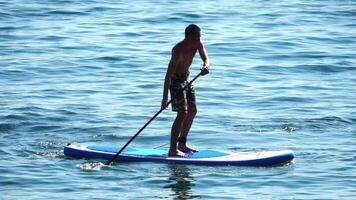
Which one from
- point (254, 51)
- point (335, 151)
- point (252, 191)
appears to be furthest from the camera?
point (254, 51)

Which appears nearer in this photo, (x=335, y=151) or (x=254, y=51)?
(x=335, y=151)

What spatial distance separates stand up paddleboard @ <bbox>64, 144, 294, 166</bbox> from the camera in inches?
520

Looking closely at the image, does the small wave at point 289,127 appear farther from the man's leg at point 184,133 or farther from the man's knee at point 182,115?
the man's knee at point 182,115

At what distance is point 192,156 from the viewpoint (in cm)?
1338

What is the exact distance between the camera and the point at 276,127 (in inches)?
630

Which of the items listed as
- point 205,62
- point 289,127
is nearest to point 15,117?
point 289,127

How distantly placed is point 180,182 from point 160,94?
6.49 meters

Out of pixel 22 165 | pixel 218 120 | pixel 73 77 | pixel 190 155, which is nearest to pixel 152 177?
pixel 190 155

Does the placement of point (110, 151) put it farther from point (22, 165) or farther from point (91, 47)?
point (91, 47)

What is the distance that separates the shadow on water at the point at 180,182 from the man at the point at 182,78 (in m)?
0.30

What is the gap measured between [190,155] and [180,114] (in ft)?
1.94

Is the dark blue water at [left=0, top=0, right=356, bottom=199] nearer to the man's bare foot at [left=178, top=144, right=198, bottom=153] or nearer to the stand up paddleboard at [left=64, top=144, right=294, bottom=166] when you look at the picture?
the stand up paddleboard at [left=64, top=144, right=294, bottom=166]

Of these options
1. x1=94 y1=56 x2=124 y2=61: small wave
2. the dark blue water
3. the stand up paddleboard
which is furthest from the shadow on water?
x1=94 y1=56 x2=124 y2=61: small wave

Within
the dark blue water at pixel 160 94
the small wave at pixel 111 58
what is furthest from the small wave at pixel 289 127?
the small wave at pixel 111 58
